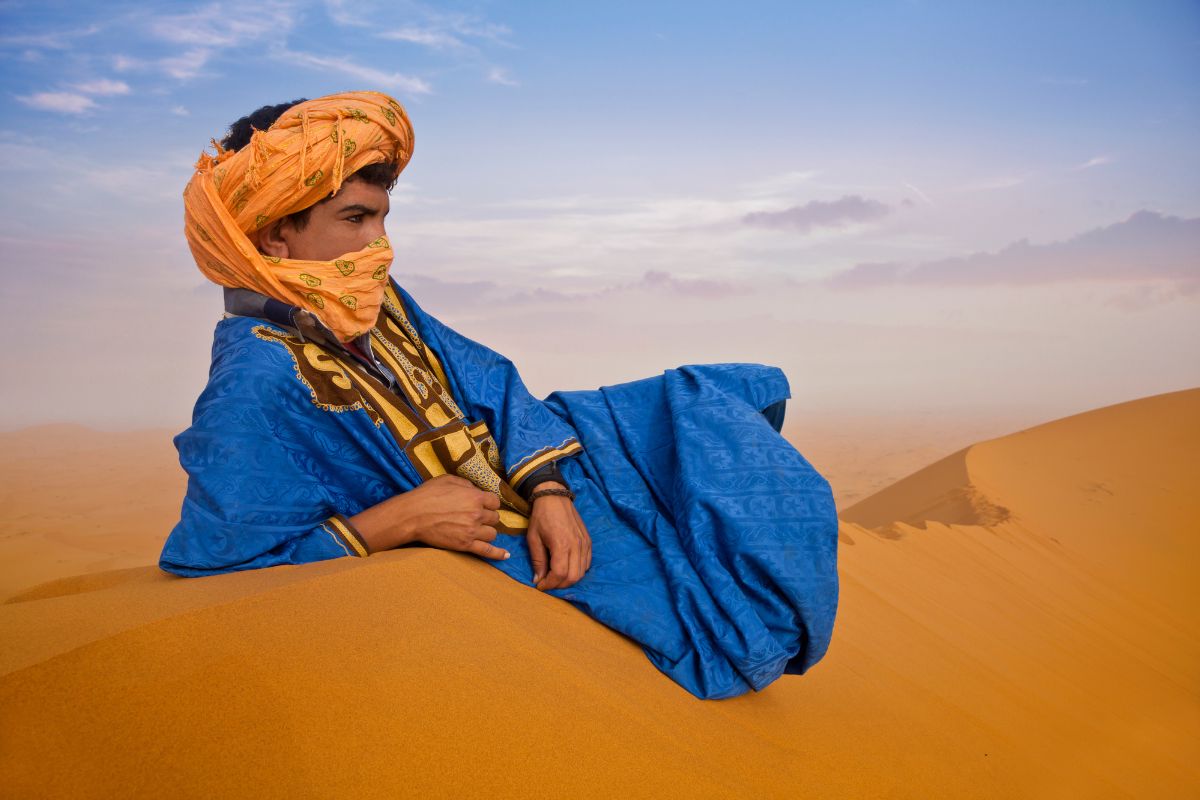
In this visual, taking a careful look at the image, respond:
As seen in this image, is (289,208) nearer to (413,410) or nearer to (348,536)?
(413,410)

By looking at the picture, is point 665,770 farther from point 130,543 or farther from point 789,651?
point 130,543

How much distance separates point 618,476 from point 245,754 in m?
1.59

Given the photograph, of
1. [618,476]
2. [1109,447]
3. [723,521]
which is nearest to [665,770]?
[723,521]

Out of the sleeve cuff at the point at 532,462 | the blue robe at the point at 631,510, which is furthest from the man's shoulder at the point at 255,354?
the sleeve cuff at the point at 532,462

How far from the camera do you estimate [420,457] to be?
262 cm

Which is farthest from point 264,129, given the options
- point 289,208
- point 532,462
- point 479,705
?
point 479,705

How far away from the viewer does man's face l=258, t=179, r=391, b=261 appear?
277 centimetres

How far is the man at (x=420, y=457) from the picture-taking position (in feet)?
7.75

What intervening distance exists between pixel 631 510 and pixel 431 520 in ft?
2.28

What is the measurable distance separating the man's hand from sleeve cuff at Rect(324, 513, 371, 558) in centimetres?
50

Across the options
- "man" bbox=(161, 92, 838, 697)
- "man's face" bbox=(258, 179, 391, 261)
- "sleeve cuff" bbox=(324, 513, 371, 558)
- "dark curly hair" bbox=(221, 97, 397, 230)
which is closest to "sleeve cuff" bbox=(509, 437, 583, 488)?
"man" bbox=(161, 92, 838, 697)

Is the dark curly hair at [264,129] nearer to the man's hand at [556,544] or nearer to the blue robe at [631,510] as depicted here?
the blue robe at [631,510]

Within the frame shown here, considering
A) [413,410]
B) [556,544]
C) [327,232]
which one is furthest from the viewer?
[327,232]

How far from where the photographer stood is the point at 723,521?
8.22ft
